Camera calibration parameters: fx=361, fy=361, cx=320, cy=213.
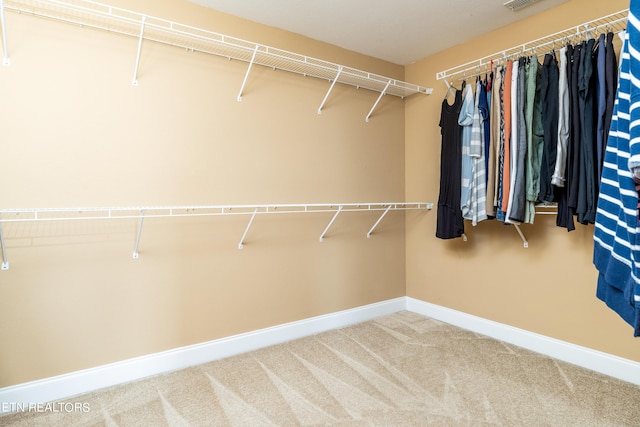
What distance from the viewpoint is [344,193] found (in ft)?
9.25

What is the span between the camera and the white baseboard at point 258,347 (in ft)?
5.89

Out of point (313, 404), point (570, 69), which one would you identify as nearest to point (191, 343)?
point (313, 404)

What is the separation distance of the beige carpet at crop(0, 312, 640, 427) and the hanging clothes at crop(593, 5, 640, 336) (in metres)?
1.12

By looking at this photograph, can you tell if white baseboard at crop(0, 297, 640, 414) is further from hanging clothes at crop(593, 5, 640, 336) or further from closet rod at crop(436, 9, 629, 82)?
closet rod at crop(436, 9, 629, 82)

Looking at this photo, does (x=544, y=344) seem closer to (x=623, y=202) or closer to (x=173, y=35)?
(x=623, y=202)

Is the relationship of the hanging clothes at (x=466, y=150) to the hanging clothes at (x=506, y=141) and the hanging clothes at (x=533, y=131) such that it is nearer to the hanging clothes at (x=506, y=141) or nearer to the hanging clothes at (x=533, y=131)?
the hanging clothes at (x=506, y=141)

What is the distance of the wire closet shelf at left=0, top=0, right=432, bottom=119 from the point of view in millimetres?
1746

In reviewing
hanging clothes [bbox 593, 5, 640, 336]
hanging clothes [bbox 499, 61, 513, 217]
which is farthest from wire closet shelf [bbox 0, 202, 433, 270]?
hanging clothes [bbox 593, 5, 640, 336]

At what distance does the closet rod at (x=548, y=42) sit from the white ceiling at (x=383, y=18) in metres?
0.20

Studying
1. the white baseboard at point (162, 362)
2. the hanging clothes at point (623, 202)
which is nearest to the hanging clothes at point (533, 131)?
the hanging clothes at point (623, 202)

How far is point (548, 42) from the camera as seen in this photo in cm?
222

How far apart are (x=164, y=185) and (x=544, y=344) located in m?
2.54

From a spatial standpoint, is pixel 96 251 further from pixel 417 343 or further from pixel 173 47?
pixel 417 343

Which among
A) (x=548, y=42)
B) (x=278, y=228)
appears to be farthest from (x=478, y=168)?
(x=278, y=228)
